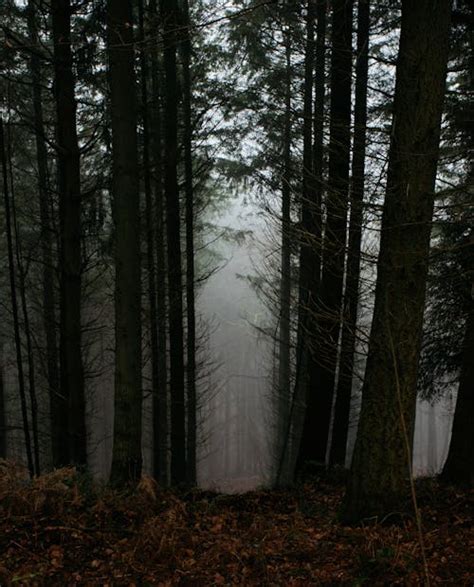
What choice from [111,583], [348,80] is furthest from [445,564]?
[348,80]

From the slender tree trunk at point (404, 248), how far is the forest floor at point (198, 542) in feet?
1.85

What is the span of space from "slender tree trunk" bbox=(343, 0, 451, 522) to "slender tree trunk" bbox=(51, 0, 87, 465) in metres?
4.65

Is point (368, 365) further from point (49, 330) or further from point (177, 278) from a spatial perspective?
point (49, 330)

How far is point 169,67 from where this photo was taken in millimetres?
8602

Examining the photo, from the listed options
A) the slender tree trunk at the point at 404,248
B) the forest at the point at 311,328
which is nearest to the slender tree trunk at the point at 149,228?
the forest at the point at 311,328

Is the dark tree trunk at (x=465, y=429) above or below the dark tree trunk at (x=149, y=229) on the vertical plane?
below

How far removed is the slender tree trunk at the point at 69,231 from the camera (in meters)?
6.80

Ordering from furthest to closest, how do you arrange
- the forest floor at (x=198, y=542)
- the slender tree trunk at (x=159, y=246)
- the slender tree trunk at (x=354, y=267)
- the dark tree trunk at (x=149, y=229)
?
the slender tree trunk at (x=159, y=246)
the dark tree trunk at (x=149, y=229)
the slender tree trunk at (x=354, y=267)
the forest floor at (x=198, y=542)

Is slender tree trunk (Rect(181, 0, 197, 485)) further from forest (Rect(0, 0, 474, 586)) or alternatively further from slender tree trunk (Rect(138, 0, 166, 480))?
slender tree trunk (Rect(138, 0, 166, 480))

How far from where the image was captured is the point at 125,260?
5.94 meters

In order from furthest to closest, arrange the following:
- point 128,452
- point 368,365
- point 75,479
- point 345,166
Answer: point 345,166 → point 128,452 → point 75,479 → point 368,365

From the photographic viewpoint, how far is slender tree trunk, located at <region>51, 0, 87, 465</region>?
6.80m

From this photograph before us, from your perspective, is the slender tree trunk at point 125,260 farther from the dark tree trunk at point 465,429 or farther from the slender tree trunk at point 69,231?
the dark tree trunk at point 465,429

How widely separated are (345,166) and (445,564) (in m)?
5.22
